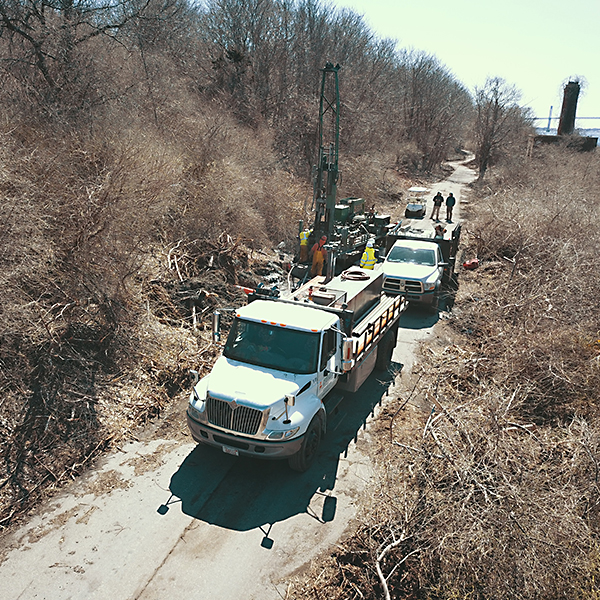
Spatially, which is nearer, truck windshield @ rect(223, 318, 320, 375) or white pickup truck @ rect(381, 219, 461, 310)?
truck windshield @ rect(223, 318, 320, 375)

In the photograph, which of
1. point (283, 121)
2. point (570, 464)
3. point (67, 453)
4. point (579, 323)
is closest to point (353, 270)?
point (579, 323)

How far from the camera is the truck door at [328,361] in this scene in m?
7.87

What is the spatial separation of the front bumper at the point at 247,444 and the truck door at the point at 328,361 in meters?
1.08

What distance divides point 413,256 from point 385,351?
225 inches

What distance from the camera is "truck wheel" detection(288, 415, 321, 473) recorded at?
7.36m

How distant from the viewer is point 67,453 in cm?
776

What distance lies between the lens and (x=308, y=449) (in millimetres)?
7652

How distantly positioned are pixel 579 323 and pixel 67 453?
9.95 m

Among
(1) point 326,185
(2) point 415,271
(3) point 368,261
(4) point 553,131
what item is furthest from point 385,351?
(4) point 553,131

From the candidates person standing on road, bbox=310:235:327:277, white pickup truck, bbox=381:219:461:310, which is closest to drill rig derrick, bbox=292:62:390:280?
white pickup truck, bbox=381:219:461:310

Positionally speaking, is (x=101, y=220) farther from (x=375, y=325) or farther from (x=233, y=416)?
(x=375, y=325)

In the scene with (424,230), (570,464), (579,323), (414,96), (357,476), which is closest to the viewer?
(570,464)

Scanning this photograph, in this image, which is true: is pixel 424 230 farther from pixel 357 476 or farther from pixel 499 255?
pixel 357 476

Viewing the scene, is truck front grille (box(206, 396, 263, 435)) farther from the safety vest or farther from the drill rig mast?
the drill rig mast
